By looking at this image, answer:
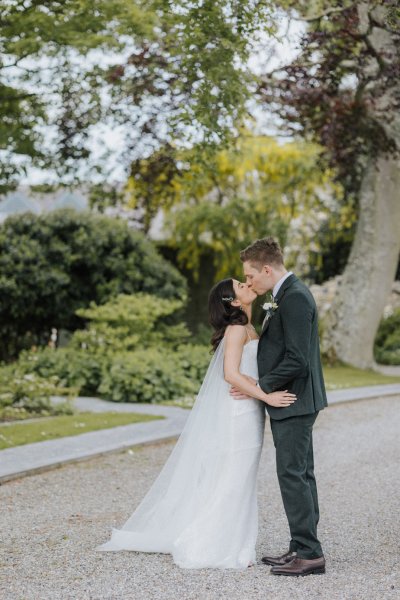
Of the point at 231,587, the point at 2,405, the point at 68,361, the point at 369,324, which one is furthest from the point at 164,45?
the point at 231,587

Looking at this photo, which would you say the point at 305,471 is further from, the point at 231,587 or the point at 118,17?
the point at 118,17

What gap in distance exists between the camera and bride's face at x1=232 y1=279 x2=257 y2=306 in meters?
5.13

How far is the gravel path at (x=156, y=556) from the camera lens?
177 inches

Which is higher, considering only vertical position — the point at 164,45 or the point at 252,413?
the point at 164,45

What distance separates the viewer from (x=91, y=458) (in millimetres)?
8336

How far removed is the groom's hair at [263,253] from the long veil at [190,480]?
0.68 metres

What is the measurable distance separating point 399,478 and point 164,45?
8245 mm

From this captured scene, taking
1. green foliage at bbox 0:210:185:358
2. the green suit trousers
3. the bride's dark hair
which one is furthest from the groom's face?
green foliage at bbox 0:210:185:358

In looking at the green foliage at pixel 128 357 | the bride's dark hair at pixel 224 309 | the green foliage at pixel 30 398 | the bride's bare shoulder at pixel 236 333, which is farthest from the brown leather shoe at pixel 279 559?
the green foliage at pixel 128 357

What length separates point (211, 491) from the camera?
5.12 metres

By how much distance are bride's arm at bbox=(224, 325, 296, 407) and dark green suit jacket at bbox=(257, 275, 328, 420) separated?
0.08 meters

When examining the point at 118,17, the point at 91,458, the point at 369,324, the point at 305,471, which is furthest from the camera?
the point at 369,324

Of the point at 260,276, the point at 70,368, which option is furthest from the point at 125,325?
the point at 260,276

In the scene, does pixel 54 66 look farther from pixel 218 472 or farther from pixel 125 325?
pixel 218 472
